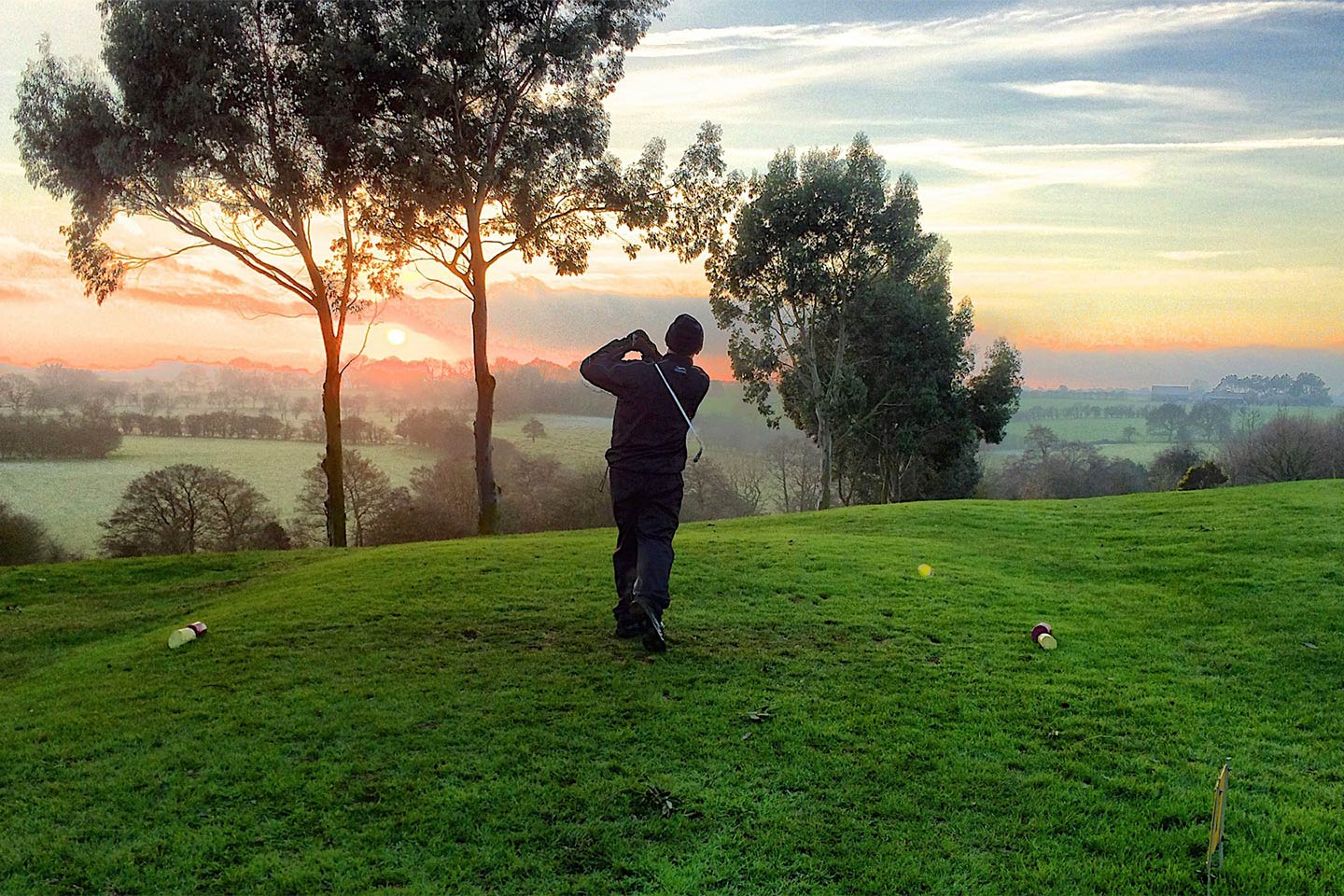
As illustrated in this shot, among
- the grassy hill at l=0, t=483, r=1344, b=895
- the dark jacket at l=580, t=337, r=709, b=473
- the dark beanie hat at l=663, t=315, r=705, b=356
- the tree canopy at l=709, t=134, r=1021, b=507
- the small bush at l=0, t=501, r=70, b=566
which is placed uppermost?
the tree canopy at l=709, t=134, r=1021, b=507

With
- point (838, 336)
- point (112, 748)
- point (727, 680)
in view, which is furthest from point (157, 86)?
point (838, 336)

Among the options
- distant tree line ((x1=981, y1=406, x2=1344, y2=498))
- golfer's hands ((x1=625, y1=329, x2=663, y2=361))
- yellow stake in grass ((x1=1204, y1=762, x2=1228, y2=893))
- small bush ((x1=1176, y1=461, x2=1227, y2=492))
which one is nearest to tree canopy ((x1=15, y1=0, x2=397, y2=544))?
golfer's hands ((x1=625, y1=329, x2=663, y2=361))

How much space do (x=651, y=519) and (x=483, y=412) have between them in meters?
18.6

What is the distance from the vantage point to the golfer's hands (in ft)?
29.2

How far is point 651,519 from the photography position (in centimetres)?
879

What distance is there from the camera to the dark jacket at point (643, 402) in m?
8.70

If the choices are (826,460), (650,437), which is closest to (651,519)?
(650,437)

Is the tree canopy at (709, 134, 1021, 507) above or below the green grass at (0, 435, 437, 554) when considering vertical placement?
above

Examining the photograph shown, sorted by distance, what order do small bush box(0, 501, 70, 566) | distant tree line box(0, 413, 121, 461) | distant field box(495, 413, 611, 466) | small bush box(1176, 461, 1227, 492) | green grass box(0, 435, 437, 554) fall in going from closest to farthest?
small bush box(0, 501, 70, 566)
small bush box(1176, 461, 1227, 492)
green grass box(0, 435, 437, 554)
distant tree line box(0, 413, 121, 461)
distant field box(495, 413, 611, 466)

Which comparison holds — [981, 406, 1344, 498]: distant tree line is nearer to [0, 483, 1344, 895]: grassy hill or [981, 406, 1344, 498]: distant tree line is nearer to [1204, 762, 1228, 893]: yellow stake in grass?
[0, 483, 1344, 895]: grassy hill

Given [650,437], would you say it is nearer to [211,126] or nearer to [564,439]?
[211,126]

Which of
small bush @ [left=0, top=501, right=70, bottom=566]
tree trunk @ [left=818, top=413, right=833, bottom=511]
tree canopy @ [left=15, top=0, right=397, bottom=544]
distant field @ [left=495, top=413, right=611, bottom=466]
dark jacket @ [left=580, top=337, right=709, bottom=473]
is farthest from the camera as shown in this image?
distant field @ [left=495, top=413, right=611, bottom=466]

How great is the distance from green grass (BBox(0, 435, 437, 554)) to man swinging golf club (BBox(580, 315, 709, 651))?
→ 33.3 metres

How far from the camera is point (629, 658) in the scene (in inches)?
356
